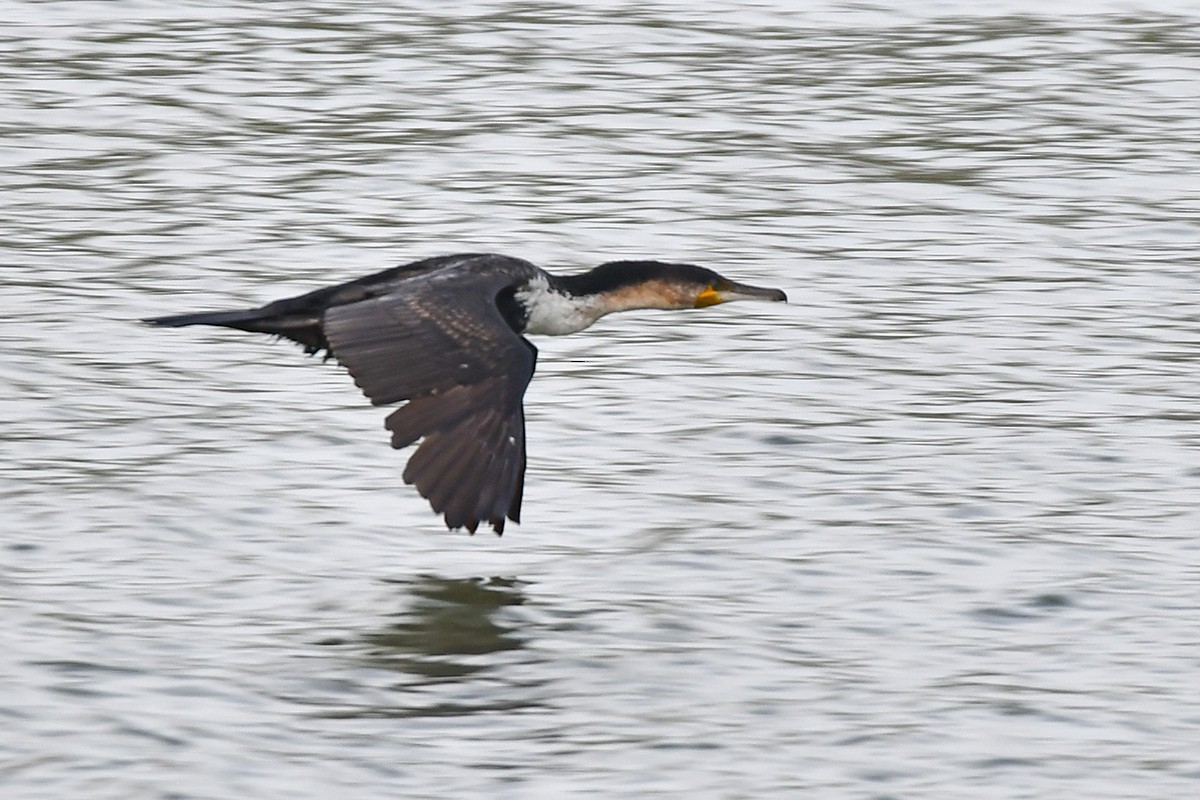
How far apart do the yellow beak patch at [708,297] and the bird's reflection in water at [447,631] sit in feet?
6.26

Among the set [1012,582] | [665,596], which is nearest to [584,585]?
[665,596]

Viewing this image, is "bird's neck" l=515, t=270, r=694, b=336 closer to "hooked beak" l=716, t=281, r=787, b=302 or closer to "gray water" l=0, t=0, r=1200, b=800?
"hooked beak" l=716, t=281, r=787, b=302

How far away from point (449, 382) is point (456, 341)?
239 millimetres

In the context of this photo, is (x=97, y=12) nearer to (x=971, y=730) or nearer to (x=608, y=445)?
(x=608, y=445)

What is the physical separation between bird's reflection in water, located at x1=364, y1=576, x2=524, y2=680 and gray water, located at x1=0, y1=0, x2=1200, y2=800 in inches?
0.6

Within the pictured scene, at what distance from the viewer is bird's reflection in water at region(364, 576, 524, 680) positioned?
7152 millimetres

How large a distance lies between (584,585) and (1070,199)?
5.64 m

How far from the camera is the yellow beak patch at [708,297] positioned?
9336 millimetres

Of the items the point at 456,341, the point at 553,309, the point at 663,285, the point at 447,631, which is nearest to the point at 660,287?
the point at 663,285

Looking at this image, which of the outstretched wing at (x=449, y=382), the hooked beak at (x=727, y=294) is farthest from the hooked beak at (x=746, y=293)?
the outstretched wing at (x=449, y=382)

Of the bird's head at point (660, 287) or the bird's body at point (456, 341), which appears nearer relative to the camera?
the bird's body at point (456, 341)

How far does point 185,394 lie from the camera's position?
9680 millimetres

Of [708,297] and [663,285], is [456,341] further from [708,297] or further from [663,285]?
[708,297]

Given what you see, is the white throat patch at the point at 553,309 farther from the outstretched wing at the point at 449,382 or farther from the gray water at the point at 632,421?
the outstretched wing at the point at 449,382
